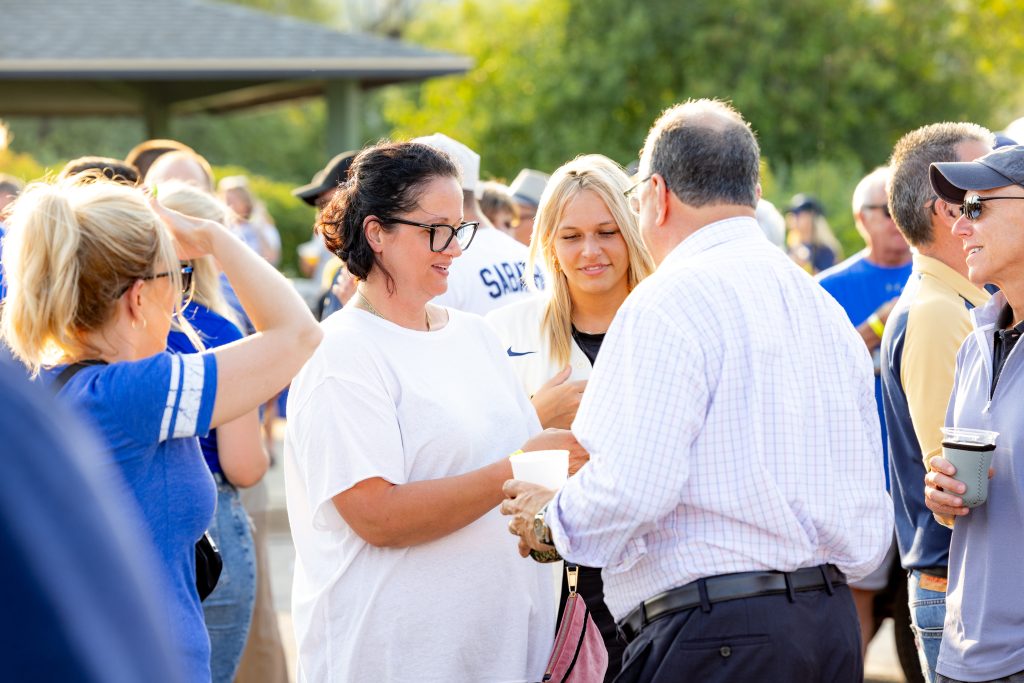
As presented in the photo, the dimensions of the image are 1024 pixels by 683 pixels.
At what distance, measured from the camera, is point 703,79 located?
26922mm

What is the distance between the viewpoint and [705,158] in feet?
9.33

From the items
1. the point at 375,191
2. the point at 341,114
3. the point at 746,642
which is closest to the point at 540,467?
the point at 746,642

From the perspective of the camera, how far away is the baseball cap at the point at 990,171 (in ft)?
10.7

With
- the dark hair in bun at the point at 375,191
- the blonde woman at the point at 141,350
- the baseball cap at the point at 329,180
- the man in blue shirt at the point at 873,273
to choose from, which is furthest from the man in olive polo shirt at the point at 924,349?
the baseball cap at the point at 329,180

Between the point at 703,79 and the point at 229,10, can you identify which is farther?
the point at 703,79

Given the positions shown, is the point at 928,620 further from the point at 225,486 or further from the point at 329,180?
the point at 329,180

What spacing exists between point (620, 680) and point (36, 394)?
206cm

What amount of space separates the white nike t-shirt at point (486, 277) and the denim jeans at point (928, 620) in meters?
1.89

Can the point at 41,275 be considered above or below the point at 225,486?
above

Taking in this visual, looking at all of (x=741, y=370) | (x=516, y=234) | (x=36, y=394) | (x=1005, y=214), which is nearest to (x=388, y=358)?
(x=741, y=370)

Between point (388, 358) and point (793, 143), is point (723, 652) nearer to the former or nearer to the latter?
point (388, 358)

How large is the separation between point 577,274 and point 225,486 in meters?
1.38

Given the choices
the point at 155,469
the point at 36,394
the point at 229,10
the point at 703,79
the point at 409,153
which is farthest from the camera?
the point at 703,79

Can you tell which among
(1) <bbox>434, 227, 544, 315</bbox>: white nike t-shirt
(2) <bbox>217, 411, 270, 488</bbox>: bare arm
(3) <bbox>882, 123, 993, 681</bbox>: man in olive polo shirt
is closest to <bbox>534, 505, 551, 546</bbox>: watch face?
(3) <bbox>882, 123, 993, 681</bbox>: man in olive polo shirt
